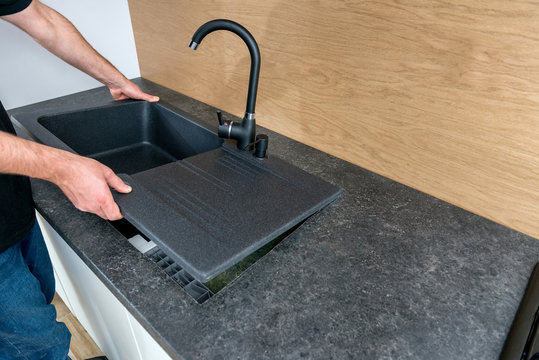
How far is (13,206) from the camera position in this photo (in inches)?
32.9

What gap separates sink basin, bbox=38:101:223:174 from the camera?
3.94ft

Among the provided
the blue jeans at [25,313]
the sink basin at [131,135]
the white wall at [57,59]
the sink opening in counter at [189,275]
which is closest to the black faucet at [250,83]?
the sink basin at [131,135]

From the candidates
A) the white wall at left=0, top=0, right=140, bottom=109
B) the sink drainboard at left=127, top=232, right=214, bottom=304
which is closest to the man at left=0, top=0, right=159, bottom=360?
Result: the sink drainboard at left=127, top=232, right=214, bottom=304

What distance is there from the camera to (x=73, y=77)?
148 centimetres

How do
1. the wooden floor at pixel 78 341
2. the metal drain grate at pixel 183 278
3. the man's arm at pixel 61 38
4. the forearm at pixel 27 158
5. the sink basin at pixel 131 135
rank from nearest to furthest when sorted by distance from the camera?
the forearm at pixel 27 158
the metal drain grate at pixel 183 278
the man's arm at pixel 61 38
the sink basin at pixel 131 135
the wooden floor at pixel 78 341

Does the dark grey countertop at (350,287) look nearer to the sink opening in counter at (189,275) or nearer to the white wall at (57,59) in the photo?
the sink opening in counter at (189,275)

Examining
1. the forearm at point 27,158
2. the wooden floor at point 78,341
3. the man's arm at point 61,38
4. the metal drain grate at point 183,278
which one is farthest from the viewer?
the wooden floor at point 78,341

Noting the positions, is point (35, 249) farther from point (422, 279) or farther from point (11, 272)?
point (422, 279)

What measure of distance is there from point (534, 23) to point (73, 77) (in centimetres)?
163

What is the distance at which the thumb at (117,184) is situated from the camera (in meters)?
0.76

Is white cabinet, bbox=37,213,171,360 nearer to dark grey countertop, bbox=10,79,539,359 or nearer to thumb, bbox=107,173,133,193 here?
dark grey countertop, bbox=10,79,539,359

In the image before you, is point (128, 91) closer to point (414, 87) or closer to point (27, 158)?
point (27, 158)

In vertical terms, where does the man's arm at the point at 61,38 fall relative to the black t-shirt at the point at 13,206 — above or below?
above

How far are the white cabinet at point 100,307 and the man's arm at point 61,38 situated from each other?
21.4 inches
